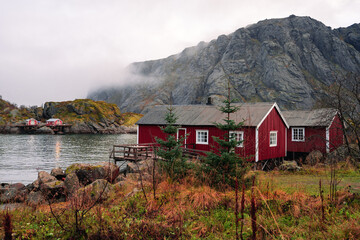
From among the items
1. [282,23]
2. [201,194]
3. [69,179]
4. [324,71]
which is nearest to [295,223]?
[201,194]

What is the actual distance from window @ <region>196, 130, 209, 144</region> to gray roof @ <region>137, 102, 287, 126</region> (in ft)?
2.74

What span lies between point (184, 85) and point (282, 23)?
76.3m

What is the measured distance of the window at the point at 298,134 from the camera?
92.8 feet

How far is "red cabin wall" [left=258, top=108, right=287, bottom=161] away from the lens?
74.3 ft

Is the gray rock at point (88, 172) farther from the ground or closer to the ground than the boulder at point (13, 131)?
closer to the ground

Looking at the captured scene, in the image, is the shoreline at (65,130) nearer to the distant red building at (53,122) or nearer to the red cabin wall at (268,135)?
the distant red building at (53,122)

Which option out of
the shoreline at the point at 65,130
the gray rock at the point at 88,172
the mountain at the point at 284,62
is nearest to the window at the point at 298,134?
the gray rock at the point at 88,172

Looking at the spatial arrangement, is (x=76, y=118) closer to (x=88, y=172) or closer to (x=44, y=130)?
(x=44, y=130)

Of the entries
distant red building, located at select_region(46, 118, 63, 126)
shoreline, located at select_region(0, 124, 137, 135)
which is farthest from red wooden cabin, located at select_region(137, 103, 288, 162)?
distant red building, located at select_region(46, 118, 63, 126)

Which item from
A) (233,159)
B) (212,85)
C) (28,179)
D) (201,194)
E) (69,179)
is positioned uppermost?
(212,85)

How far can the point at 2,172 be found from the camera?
25.9 m

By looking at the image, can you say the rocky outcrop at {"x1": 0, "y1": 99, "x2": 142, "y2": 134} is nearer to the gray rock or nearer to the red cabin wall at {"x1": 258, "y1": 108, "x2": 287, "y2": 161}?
the red cabin wall at {"x1": 258, "y1": 108, "x2": 287, "y2": 161}

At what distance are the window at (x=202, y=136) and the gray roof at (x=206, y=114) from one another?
2.74ft

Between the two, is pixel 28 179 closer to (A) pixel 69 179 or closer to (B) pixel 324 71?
(A) pixel 69 179
